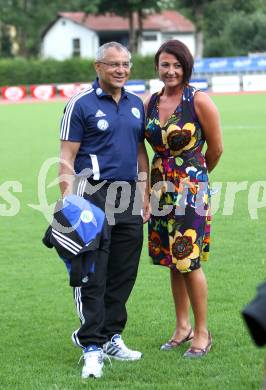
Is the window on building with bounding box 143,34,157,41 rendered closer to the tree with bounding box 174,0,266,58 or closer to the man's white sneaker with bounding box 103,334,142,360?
the tree with bounding box 174,0,266,58

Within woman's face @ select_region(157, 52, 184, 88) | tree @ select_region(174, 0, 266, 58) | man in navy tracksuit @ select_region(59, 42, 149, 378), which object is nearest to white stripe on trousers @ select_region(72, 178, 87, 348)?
man in navy tracksuit @ select_region(59, 42, 149, 378)

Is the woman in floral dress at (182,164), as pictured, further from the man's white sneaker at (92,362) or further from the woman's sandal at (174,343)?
the man's white sneaker at (92,362)

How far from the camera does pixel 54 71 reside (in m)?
51.7

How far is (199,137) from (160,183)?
0.40 meters

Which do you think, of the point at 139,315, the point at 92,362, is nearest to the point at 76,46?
the point at 139,315

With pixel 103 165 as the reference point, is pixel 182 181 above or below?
below

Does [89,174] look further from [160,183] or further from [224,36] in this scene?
[224,36]

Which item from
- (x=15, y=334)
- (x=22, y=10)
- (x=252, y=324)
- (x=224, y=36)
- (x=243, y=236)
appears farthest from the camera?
(x=22, y=10)

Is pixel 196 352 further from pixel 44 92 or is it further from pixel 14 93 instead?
pixel 14 93

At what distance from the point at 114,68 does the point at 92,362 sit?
1.88m

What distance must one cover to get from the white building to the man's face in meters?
76.0

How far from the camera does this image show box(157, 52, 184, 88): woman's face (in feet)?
19.0

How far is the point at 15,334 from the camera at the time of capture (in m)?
6.64

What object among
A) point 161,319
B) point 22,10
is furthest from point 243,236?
point 22,10
